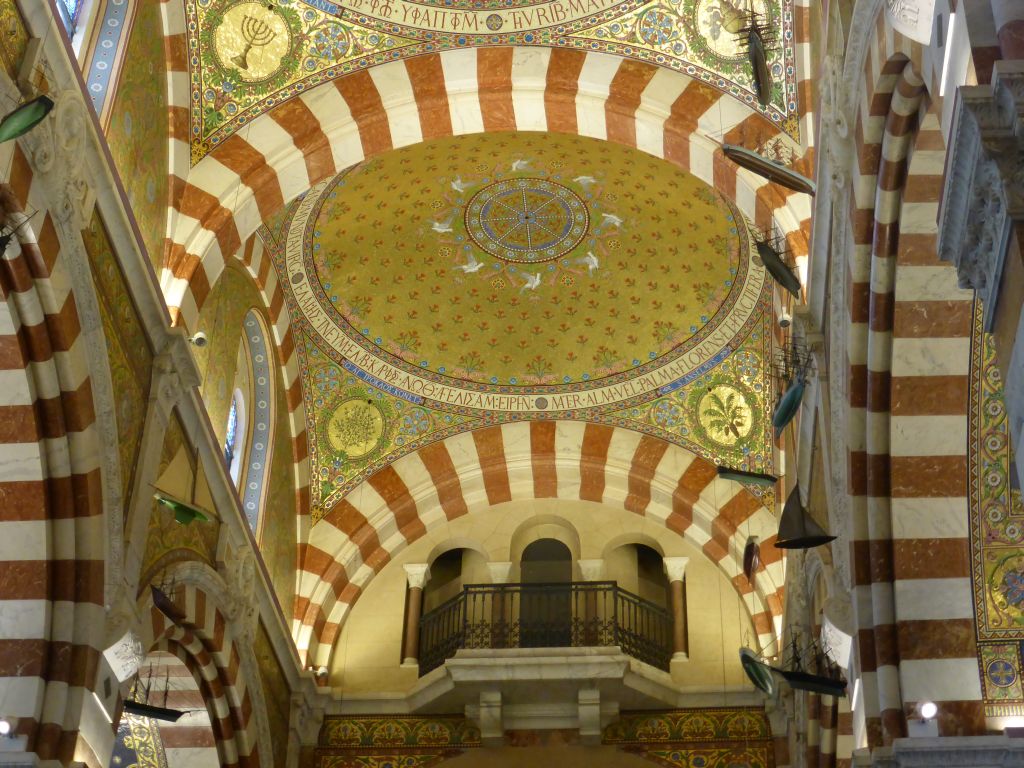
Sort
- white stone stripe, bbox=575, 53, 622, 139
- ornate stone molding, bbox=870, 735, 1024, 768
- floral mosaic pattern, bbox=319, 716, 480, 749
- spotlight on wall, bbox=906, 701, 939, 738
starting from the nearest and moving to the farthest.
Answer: ornate stone molding, bbox=870, 735, 1024, 768 < spotlight on wall, bbox=906, 701, 939, 738 < white stone stripe, bbox=575, 53, 622, 139 < floral mosaic pattern, bbox=319, 716, 480, 749

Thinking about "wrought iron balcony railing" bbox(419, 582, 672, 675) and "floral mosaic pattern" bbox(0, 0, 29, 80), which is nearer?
"floral mosaic pattern" bbox(0, 0, 29, 80)

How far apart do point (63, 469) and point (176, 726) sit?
399 centimetres

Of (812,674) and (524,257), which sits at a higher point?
(524,257)

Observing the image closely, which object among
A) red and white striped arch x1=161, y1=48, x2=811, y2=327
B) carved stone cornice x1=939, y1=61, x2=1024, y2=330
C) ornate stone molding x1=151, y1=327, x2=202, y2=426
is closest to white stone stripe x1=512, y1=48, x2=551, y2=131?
red and white striped arch x1=161, y1=48, x2=811, y2=327

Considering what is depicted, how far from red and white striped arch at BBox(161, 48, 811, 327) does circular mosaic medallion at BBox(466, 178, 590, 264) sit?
1749 millimetres

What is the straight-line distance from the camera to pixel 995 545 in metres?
6.90

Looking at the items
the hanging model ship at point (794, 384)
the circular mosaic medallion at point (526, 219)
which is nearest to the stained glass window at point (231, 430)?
the circular mosaic medallion at point (526, 219)

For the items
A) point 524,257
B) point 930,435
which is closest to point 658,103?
point 524,257

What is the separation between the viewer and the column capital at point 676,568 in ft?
40.8

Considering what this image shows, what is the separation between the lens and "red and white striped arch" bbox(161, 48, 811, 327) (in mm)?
9094

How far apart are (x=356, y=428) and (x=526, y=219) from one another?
2448mm

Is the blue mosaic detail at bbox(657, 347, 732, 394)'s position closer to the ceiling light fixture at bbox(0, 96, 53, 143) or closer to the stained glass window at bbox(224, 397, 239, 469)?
the stained glass window at bbox(224, 397, 239, 469)

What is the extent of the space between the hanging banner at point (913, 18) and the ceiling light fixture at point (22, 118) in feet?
11.1

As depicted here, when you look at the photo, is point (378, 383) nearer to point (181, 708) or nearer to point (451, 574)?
point (451, 574)
